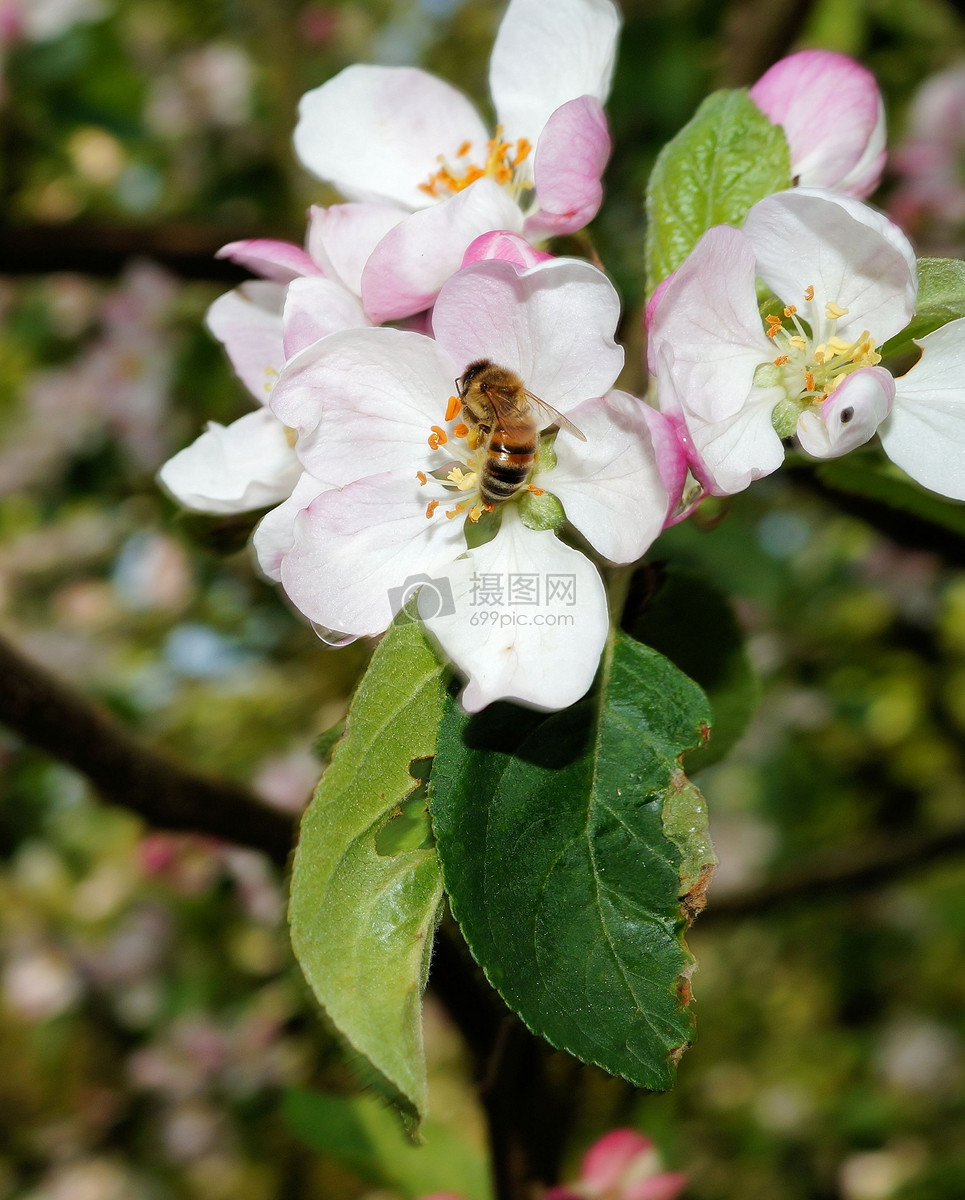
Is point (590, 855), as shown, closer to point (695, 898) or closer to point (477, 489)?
point (695, 898)

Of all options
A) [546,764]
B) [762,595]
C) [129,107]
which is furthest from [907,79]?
[546,764]

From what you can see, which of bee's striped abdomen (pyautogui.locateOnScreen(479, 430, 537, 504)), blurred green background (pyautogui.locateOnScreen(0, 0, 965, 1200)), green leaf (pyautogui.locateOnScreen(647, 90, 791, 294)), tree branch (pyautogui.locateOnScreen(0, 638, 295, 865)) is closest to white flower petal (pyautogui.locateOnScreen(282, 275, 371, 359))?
bee's striped abdomen (pyautogui.locateOnScreen(479, 430, 537, 504))

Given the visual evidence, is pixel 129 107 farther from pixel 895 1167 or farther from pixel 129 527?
pixel 895 1167

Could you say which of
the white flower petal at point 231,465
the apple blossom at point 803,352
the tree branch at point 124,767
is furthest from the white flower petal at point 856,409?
the tree branch at point 124,767

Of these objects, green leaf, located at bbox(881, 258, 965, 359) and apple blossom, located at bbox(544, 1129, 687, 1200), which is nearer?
green leaf, located at bbox(881, 258, 965, 359)

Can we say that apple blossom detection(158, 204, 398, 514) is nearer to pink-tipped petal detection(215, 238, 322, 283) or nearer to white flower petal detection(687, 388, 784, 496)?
pink-tipped petal detection(215, 238, 322, 283)

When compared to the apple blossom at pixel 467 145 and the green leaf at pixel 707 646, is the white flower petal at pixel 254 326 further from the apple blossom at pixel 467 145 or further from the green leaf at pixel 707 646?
the green leaf at pixel 707 646

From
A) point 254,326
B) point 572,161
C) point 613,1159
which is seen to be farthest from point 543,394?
point 613,1159
